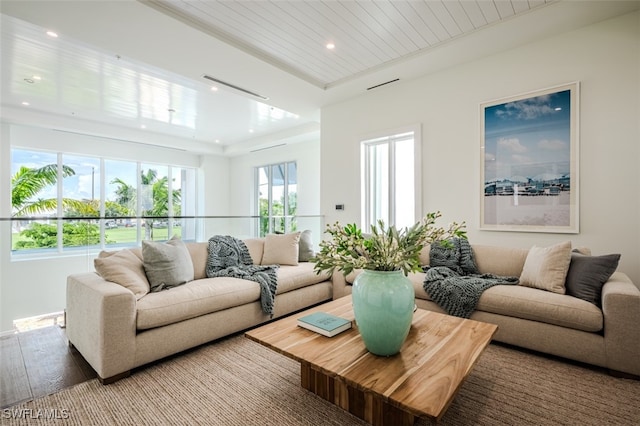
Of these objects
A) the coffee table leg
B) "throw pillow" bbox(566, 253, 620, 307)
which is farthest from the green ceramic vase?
"throw pillow" bbox(566, 253, 620, 307)

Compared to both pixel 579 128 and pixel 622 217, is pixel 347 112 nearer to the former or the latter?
pixel 579 128

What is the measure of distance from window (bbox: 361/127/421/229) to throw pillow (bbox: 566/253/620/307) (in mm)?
1765

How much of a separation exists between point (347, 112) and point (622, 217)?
3381 mm

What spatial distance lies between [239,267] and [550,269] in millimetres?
2881

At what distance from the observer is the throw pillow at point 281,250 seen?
3697mm

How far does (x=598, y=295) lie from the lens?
223 cm

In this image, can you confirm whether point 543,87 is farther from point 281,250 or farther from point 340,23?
Answer: point 281,250

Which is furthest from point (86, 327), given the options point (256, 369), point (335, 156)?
point (335, 156)

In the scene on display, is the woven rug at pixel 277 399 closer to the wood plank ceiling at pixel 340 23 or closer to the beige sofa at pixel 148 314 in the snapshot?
the beige sofa at pixel 148 314

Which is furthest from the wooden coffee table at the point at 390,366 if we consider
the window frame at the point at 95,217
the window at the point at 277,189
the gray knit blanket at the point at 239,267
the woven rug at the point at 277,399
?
the window at the point at 277,189

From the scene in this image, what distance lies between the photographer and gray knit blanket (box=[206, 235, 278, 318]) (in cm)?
290

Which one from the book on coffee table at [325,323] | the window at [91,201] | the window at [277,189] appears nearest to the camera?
the book on coffee table at [325,323]

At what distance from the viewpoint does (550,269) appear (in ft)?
8.10

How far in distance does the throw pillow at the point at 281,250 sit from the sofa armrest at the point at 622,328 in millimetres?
2794
